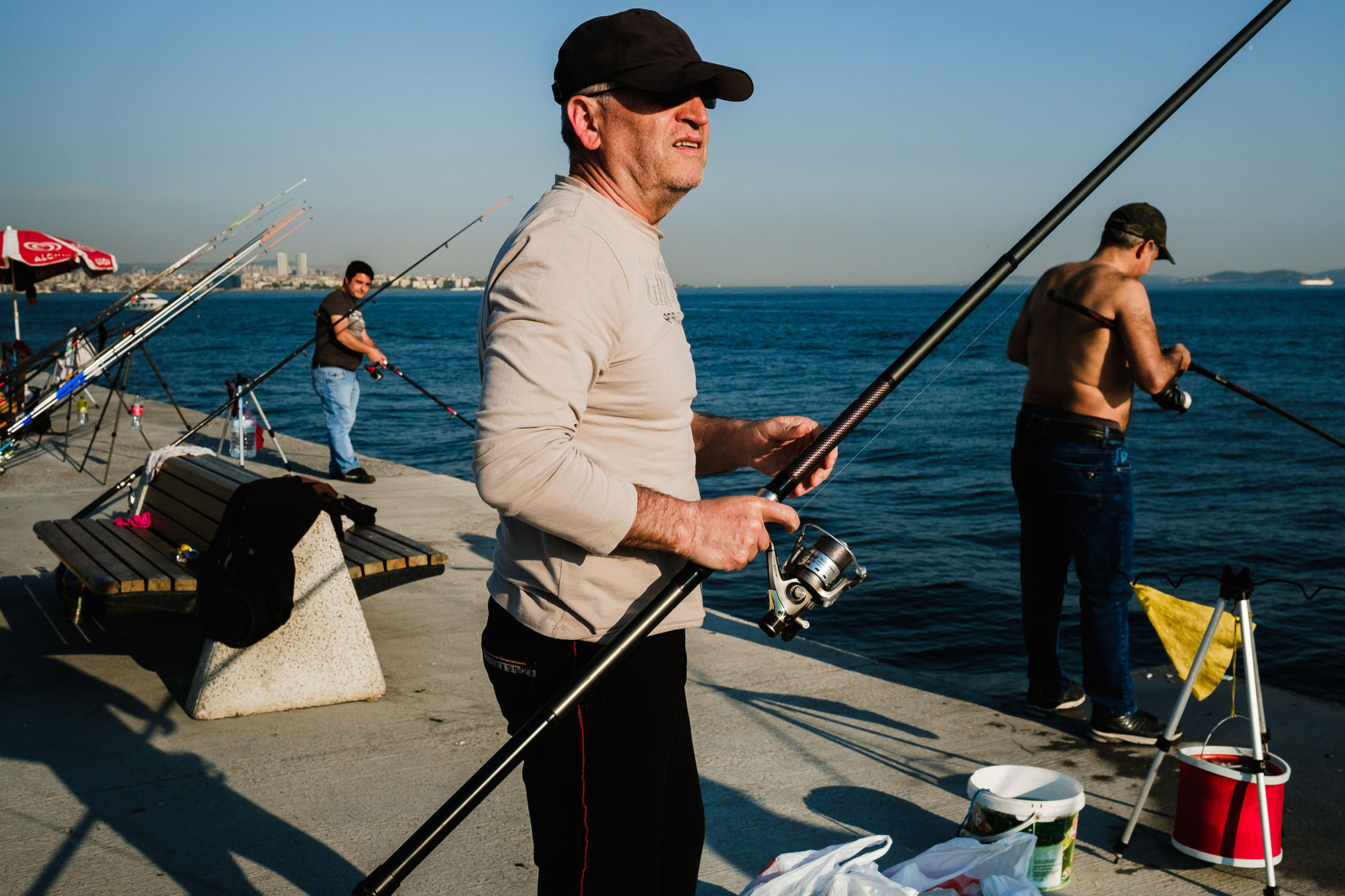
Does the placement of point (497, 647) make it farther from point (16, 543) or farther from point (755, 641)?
point (16, 543)

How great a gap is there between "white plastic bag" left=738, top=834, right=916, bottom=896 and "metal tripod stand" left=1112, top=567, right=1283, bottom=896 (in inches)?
33.7

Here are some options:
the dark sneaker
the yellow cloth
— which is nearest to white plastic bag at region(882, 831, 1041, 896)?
the yellow cloth

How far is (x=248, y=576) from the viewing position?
386 centimetres

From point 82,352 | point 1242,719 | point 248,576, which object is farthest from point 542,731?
point 82,352

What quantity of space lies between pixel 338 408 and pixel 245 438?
1.71 metres

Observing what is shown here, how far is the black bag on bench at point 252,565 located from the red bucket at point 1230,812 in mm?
3098

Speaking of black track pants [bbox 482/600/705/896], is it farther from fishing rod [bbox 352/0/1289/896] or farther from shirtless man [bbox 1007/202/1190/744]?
shirtless man [bbox 1007/202/1190/744]

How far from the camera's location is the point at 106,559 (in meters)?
4.44

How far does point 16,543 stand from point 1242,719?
6.91 m

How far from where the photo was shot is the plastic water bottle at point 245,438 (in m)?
9.92

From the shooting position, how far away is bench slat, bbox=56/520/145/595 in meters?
4.05

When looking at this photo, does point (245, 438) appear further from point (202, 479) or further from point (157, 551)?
point (157, 551)

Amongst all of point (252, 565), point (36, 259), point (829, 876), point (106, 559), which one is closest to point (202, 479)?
point (106, 559)

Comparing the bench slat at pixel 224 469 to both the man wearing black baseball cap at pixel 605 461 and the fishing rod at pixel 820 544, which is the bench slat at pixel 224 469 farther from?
the fishing rod at pixel 820 544
